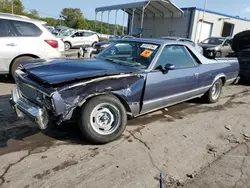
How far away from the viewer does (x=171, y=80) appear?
3971 mm

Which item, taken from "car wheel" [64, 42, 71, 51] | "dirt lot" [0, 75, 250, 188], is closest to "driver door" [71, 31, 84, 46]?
"car wheel" [64, 42, 71, 51]

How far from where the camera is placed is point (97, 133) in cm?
312

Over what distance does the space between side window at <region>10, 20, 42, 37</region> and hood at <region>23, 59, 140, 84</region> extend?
2.81m

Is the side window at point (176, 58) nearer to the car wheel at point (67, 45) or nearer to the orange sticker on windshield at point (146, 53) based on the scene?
the orange sticker on windshield at point (146, 53)

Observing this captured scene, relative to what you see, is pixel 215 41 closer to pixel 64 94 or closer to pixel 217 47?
pixel 217 47

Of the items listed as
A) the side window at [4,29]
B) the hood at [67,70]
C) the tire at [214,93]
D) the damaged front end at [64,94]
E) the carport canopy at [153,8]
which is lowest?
the tire at [214,93]

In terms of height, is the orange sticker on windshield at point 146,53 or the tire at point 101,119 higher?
the orange sticker on windshield at point 146,53

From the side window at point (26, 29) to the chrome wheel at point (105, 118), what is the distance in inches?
160

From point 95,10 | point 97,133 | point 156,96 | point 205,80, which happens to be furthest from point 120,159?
point 95,10

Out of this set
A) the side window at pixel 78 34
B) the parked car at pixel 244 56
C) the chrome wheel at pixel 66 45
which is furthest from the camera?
the side window at pixel 78 34

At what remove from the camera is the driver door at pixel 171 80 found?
3.69m

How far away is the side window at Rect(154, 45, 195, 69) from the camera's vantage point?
3.94 metres

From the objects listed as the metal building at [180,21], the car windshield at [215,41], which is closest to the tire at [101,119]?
the car windshield at [215,41]

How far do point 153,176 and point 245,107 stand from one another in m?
3.99
